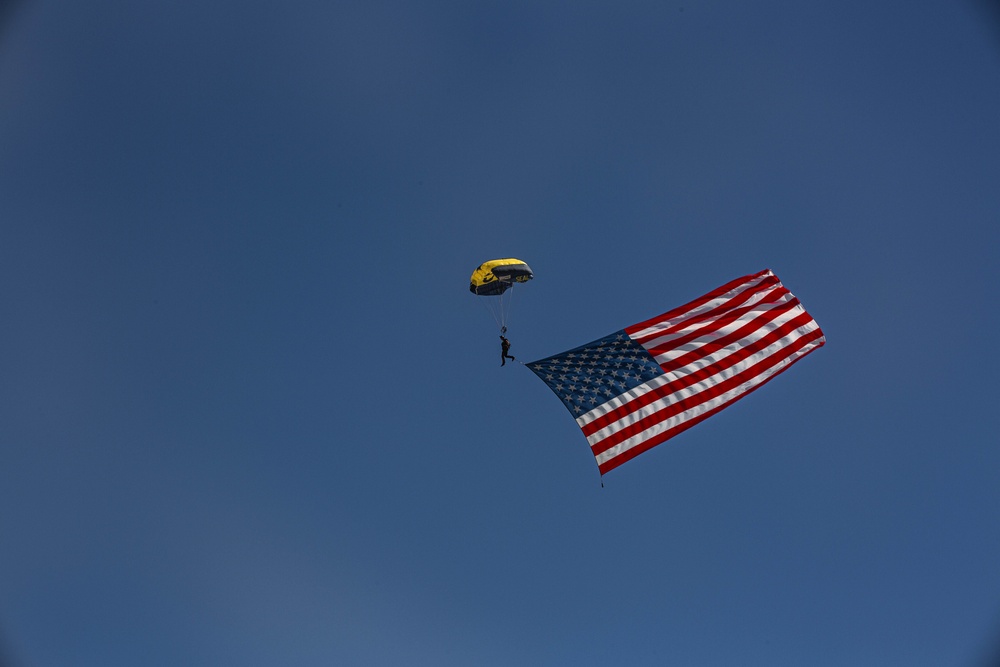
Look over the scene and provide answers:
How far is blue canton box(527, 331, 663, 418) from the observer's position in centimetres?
3328

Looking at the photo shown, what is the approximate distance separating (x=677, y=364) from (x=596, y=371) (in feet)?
9.55

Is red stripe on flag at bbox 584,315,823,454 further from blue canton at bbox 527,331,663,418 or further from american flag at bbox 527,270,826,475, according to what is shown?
blue canton at bbox 527,331,663,418

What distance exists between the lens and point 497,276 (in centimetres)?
4359

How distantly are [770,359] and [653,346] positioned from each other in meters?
4.29

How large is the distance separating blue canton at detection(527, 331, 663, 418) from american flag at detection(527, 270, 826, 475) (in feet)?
0.12

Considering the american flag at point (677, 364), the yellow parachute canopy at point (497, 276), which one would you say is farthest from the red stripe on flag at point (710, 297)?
the yellow parachute canopy at point (497, 276)

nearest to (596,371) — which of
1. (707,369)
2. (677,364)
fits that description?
(677,364)

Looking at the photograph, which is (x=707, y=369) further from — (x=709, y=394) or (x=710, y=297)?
(x=710, y=297)

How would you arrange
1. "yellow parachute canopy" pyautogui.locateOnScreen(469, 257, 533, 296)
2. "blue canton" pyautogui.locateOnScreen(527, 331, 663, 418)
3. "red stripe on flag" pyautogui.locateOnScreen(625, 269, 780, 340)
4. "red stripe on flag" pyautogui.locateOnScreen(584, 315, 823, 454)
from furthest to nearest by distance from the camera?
"yellow parachute canopy" pyautogui.locateOnScreen(469, 257, 533, 296), "red stripe on flag" pyautogui.locateOnScreen(625, 269, 780, 340), "blue canton" pyautogui.locateOnScreen(527, 331, 663, 418), "red stripe on flag" pyautogui.locateOnScreen(584, 315, 823, 454)

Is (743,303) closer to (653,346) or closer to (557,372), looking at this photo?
(653,346)

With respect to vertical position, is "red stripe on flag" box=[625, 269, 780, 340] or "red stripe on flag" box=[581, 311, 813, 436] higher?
"red stripe on flag" box=[625, 269, 780, 340]

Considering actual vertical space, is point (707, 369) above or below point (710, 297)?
below

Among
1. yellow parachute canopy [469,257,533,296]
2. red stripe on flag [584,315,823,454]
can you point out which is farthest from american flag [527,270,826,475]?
yellow parachute canopy [469,257,533,296]

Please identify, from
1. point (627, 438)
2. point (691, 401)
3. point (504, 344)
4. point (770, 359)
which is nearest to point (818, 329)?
point (770, 359)
